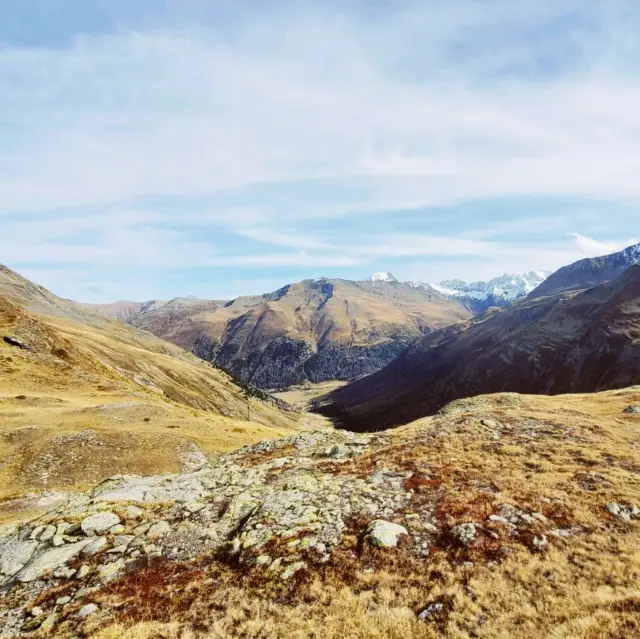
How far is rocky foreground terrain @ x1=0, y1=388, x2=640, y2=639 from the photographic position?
13.2m

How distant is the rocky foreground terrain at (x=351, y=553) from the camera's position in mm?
13180

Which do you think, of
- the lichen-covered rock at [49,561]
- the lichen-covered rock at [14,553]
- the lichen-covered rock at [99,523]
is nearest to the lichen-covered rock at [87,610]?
the lichen-covered rock at [49,561]

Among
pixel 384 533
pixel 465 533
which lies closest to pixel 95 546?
pixel 384 533

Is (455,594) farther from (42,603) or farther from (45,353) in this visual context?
→ (45,353)

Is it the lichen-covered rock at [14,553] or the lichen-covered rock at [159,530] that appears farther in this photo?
the lichen-covered rock at [159,530]

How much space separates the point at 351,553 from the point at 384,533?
1.85m

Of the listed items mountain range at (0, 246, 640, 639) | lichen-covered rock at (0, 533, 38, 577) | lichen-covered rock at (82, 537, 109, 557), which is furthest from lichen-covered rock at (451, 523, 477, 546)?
lichen-covered rock at (0, 533, 38, 577)

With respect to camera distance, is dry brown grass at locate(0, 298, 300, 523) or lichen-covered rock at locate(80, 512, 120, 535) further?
dry brown grass at locate(0, 298, 300, 523)

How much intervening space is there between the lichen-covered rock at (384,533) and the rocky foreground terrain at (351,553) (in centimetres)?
7

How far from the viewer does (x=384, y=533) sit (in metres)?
17.9

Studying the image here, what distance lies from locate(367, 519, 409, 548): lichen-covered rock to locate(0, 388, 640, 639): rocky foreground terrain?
0.07 metres

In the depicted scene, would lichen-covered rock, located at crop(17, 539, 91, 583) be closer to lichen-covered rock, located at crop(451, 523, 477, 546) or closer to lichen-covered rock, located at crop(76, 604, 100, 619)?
lichen-covered rock, located at crop(76, 604, 100, 619)

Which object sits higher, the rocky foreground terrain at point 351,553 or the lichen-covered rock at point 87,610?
the rocky foreground terrain at point 351,553

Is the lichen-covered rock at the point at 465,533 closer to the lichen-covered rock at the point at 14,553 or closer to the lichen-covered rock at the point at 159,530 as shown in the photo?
the lichen-covered rock at the point at 159,530
